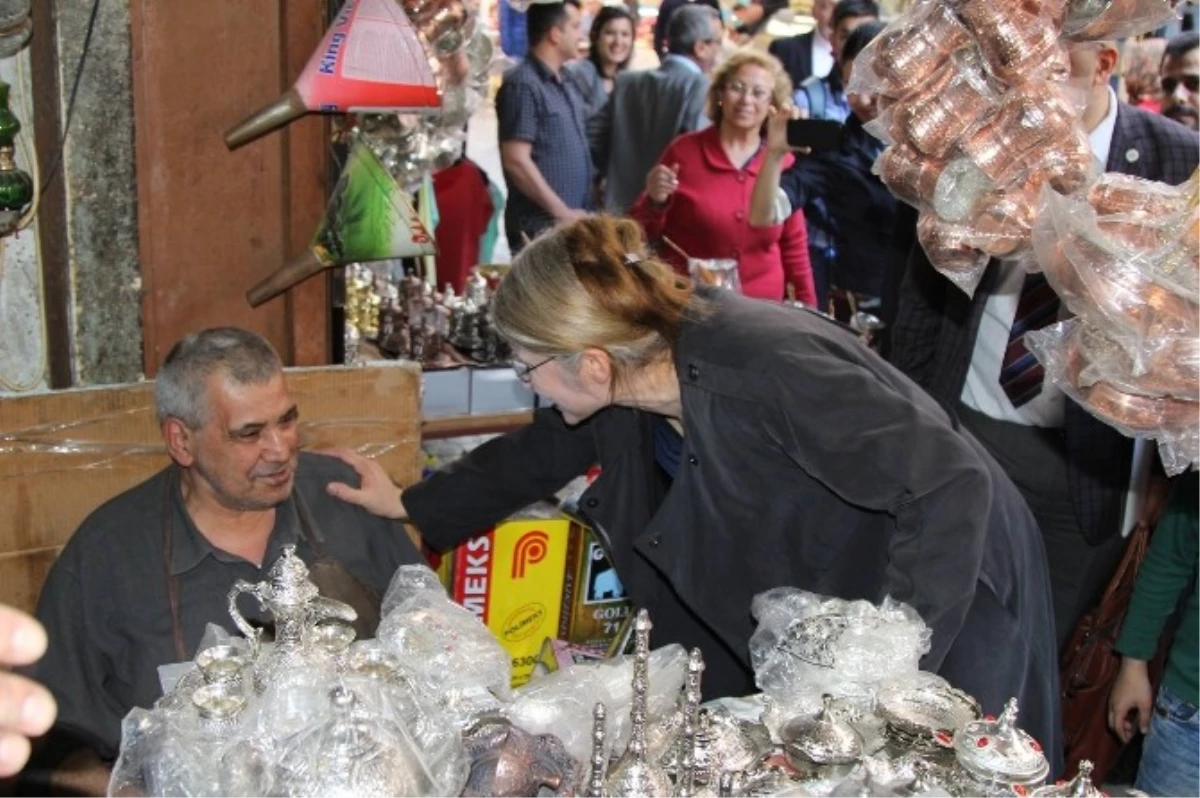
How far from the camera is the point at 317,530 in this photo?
2.54 metres

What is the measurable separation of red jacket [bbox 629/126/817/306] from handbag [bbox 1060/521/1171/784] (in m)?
2.14

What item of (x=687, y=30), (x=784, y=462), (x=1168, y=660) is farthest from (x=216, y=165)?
(x=687, y=30)

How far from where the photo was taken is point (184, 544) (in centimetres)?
237

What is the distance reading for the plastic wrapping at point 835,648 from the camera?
5.50ft

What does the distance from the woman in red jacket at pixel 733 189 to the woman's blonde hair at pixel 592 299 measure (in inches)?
101

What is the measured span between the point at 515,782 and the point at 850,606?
60 centimetres

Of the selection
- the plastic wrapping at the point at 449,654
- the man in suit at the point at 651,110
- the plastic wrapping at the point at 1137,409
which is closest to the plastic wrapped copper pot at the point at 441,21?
the plastic wrapping at the point at 449,654

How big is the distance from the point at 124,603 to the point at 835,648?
1.32 m

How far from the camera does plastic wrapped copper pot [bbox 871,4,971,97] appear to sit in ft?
6.32

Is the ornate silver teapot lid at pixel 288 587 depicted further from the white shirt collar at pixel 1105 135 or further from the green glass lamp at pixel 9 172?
the white shirt collar at pixel 1105 135

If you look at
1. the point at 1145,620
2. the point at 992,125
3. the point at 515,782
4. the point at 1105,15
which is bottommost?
the point at 1145,620

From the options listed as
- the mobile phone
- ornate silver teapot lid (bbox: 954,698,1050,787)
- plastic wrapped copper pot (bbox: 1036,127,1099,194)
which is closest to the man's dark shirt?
ornate silver teapot lid (bbox: 954,698,1050,787)

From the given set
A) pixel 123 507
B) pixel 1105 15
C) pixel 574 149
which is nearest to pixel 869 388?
pixel 1105 15

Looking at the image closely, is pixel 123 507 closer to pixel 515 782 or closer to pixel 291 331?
pixel 291 331
